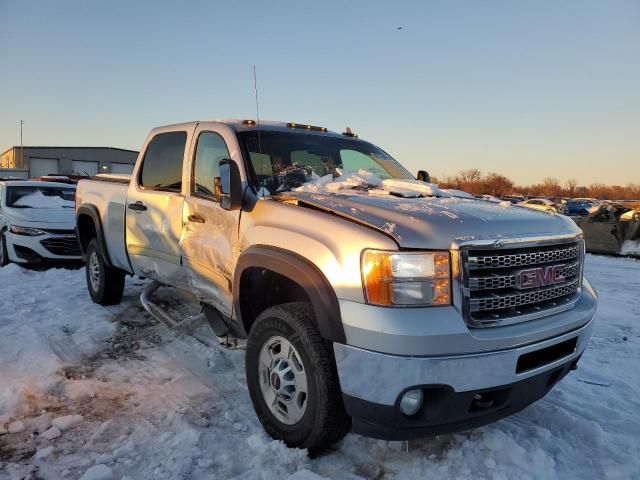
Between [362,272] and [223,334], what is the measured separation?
5.79ft

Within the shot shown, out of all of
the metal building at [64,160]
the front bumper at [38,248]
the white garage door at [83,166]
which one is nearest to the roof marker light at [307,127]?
the front bumper at [38,248]

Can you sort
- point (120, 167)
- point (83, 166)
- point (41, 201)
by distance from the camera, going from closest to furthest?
1. point (41, 201)
2. point (83, 166)
3. point (120, 167)

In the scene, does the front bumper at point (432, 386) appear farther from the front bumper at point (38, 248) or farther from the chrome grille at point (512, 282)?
the front bumper at point (38, 248)

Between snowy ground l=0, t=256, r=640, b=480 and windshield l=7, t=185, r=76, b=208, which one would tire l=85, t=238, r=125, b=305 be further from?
windshield l=7, t=185, r=76, b=208

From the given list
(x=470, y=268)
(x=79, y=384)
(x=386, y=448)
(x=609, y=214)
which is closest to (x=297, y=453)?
(x=386, y=448)

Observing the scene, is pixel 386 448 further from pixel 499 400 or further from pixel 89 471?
pixel 89 471

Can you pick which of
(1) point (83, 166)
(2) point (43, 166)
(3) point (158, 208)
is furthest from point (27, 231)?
(2) point (43, 166)

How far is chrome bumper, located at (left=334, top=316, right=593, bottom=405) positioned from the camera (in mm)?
2305

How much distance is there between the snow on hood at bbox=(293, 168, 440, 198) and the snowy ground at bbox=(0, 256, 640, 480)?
1.58 m

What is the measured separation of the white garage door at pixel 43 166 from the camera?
61987 mm

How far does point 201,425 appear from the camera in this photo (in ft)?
10.6

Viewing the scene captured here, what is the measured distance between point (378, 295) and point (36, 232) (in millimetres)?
8057

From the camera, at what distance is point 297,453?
2.81 meters

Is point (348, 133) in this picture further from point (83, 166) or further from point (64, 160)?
point (83, 166)
